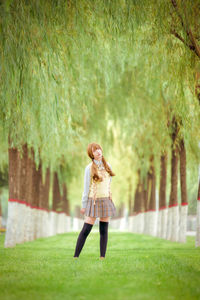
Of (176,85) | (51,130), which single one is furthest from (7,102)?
(176,85)

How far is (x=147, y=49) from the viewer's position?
8.51 metres

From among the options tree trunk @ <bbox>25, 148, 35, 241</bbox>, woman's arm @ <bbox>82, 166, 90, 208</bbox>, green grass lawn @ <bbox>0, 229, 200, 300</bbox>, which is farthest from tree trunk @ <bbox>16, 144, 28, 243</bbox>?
green grass lawn @ <bbox>0, 229, 200, 300</bbox>

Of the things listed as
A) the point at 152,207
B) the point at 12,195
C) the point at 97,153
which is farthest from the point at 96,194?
the point at 152,207

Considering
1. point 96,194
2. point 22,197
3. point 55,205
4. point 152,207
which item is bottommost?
point 55,205

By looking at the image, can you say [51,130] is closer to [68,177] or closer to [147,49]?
[147,49]

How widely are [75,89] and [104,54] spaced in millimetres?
1105

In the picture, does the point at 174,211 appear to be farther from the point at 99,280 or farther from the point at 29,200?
the point at 99,280

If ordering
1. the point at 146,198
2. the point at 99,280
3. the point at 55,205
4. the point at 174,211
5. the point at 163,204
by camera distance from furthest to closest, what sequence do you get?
the point at 146,198 < the point at 55,205 < the point at 163,204 < the point at 174,211 < the point at 99,280

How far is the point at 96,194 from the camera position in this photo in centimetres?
711

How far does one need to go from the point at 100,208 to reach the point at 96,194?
0.25 meters

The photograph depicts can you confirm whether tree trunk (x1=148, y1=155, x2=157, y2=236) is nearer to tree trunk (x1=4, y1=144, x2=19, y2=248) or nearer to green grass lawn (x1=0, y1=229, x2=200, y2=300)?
tree trunk (x1=4, y1=144, x2=19, y2=248)

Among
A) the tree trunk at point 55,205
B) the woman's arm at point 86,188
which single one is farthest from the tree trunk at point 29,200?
the woman's arm at point 86,188

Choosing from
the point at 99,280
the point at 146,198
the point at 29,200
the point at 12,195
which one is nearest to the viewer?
the point at 99,280

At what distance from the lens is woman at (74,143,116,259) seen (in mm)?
7004
